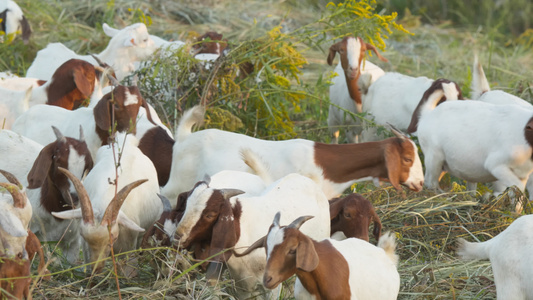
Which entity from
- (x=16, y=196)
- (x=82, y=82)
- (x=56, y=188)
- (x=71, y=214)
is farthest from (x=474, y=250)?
(x=82, y=82)

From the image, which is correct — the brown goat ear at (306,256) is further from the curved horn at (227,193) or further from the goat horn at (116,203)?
the goat horn at (116,203)

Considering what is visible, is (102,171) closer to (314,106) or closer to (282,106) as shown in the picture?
(282,106)

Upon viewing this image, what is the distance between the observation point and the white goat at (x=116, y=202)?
5129 mm

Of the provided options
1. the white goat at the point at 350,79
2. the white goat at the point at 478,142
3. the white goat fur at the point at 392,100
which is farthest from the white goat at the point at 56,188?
the white goat at the point at 350,79

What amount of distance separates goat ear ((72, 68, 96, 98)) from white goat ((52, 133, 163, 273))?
153 cm

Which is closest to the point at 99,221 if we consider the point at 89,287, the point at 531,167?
the point at 89,287

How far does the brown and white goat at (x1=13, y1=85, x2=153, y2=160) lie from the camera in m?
6.90

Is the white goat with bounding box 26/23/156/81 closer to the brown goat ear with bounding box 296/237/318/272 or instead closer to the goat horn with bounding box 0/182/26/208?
the goat horn with bounding box 0/182/26/208

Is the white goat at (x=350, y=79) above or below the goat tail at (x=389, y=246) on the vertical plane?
below

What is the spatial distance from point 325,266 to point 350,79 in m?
4.89

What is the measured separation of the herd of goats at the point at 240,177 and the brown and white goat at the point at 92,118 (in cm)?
1

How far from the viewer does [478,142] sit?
7.16 meters

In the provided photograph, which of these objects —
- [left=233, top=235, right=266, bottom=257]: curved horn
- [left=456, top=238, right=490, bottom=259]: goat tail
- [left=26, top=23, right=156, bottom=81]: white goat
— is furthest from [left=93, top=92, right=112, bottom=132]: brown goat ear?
[left=456, top=238, right=490, bottom=259]: goat tail

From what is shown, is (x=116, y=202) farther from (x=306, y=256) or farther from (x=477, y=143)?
(x=477, y=143)
